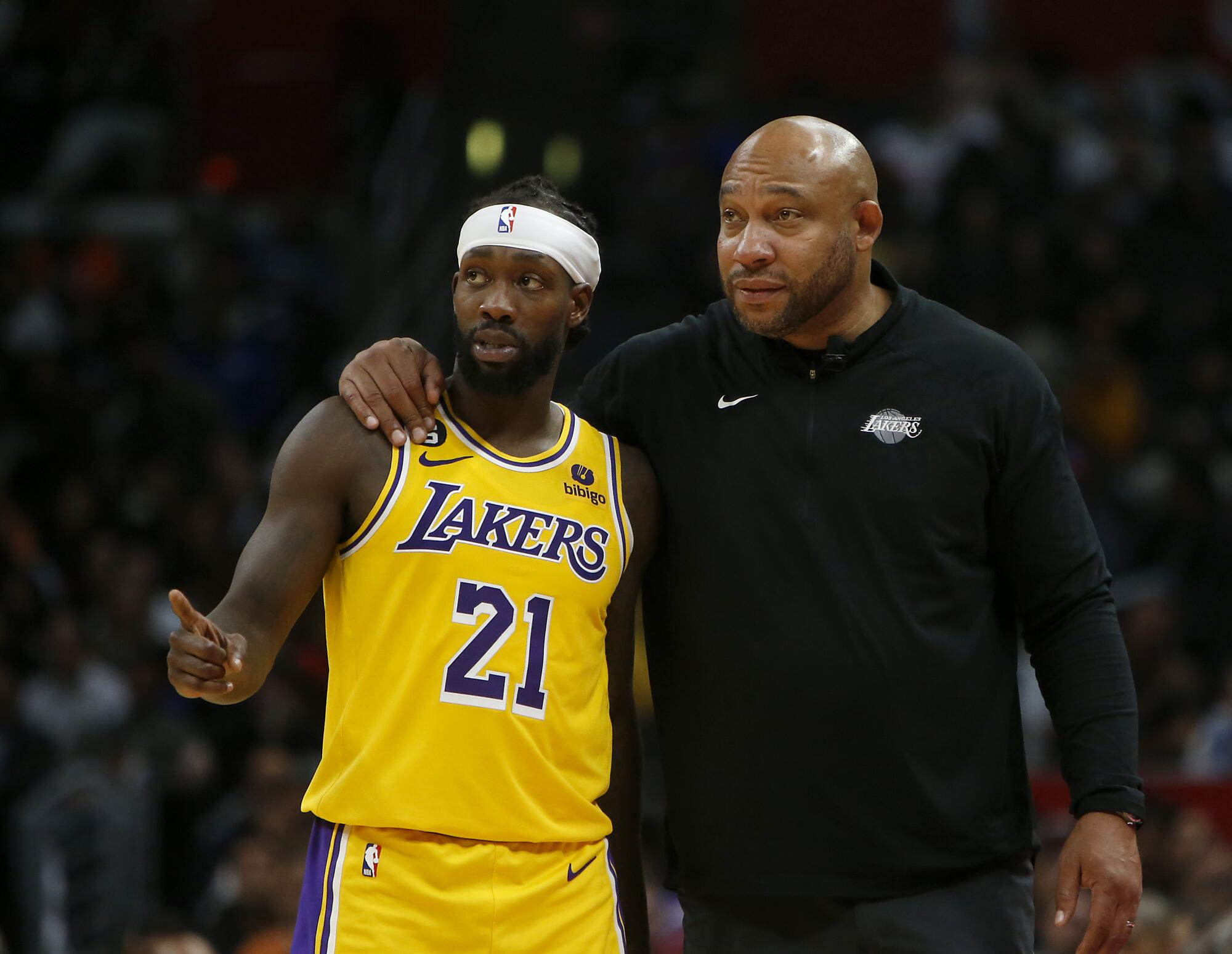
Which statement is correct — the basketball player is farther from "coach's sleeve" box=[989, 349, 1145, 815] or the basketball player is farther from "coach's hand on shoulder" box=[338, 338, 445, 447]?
"coach's sleeve" box=[989, 349, 1145, 815]

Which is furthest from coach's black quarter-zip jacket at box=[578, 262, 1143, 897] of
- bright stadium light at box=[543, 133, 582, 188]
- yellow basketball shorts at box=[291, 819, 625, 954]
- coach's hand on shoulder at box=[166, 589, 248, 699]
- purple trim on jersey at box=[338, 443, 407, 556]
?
bright stadium light at box=[543, 133, 582, 188]

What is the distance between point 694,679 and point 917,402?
857 mm

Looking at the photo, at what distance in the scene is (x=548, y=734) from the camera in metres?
3.93

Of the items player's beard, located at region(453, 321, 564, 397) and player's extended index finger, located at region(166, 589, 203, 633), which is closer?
player's extended index finger, located at region(166, 589, 203, 633)

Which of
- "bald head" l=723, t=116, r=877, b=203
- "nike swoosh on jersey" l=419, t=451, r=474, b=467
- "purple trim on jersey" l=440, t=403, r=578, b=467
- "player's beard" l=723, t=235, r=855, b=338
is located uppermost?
"bald head" l=723, t=116, r=877, b=203

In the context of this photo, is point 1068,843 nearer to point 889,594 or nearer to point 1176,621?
point 889,594

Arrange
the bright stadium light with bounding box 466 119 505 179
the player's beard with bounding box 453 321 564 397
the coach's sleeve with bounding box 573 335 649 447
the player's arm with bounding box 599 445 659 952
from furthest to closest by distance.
A: the bright stadium light with bounding box 466 119 505 179, the coach's sleeve with bounding box 573 335 649 447, the player's arm with bounding box 599 445 659 952, the player's beard with bounding box 453 321 564 397

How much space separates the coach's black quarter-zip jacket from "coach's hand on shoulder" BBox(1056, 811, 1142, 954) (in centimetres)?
7

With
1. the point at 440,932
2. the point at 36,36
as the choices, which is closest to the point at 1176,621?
the point at 440,932

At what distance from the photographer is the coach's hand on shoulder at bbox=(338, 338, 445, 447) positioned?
13.2 feet

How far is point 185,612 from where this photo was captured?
3.40m

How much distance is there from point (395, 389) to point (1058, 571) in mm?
1632

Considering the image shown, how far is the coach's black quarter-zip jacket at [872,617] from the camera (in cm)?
415

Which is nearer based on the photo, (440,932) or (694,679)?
(440,932)
